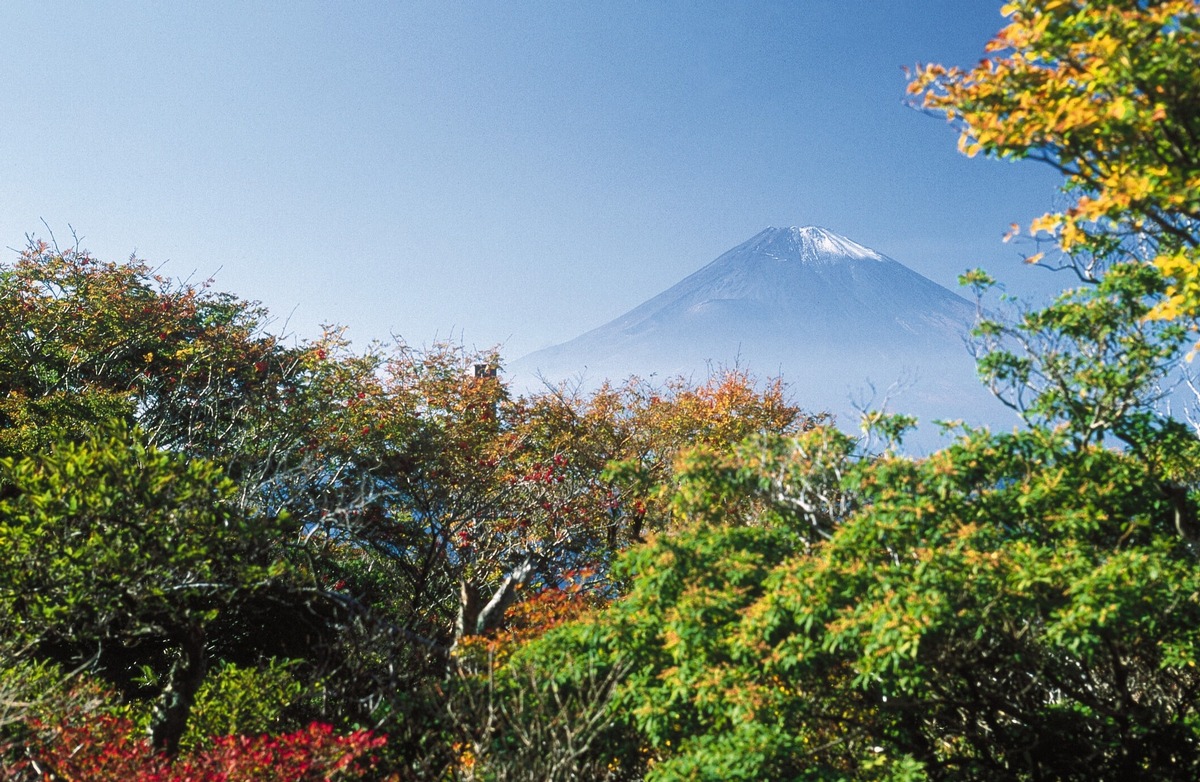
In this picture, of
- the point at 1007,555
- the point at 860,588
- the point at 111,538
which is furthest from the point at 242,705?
the point at 1007,555

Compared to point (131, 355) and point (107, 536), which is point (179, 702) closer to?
point (107, 536)

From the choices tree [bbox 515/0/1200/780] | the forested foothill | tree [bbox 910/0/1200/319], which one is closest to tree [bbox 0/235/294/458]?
the forested foothill

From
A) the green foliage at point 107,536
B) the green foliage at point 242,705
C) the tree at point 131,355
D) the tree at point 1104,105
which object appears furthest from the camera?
the tree at point 131,355

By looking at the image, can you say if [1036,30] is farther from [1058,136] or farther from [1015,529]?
[1015,529]

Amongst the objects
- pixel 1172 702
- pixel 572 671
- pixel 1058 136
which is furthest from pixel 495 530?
pixel 1058 136

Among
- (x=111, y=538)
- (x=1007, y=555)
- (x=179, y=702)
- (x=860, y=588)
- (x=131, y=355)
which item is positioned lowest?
(x=179, y=702)

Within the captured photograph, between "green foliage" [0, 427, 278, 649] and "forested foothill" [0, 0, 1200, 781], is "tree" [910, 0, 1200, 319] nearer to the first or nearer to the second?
"forested foothill" [0, 0, 1200, 781]

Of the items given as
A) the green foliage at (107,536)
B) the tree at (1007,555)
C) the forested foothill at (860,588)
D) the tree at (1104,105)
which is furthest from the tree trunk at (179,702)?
the tree at (1104,105)

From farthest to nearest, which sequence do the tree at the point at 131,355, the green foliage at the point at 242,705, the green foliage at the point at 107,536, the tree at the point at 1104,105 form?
the tree at the point at 131,355
the green foliage at the point at 242,705
the green foliage at the point at 107,536
the tree at the point at 1104,105

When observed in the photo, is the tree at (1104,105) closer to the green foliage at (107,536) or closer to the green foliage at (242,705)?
the green foliage at (107,536)

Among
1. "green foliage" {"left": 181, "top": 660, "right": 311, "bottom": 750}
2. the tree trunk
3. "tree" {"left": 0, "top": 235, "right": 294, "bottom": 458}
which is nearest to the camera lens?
the tree trunk

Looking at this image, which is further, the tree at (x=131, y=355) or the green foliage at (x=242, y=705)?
the tree at (x=131, y=355)

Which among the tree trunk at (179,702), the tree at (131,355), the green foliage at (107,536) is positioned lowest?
the tree trunk at (179,702)

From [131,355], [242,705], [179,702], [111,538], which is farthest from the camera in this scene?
[131,355]
